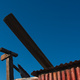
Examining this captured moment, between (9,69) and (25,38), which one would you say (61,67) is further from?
(9,69)

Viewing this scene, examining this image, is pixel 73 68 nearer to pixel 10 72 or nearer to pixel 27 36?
pixel 27 36

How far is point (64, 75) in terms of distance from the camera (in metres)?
8.66

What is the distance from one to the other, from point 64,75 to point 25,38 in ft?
9.12

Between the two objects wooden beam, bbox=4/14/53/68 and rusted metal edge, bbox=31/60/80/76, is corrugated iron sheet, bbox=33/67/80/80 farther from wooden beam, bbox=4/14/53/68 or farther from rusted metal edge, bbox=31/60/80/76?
wooden beam, bbox=4/14/53/68

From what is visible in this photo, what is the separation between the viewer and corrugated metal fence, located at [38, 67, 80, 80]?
8.30 m

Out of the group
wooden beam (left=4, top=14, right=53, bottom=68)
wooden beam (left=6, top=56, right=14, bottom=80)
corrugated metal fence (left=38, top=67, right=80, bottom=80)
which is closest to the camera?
corrugated metal fence (left=38, top=67, right=80, bottom=80)

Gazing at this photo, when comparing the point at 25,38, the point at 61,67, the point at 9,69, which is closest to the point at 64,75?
the point at 61,67

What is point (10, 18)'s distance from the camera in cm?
936

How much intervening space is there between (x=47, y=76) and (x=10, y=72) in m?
2.70

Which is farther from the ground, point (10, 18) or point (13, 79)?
point (10, 18)

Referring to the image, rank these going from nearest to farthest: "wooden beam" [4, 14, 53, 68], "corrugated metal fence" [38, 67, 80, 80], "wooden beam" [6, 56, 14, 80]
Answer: "corrugated metal fence" [38, 67, 80, 80]
"wooden beam" [4, 14, 53, 68]
"wooden beam" [6, 56, 14, 80]

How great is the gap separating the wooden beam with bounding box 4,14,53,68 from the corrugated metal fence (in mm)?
1546

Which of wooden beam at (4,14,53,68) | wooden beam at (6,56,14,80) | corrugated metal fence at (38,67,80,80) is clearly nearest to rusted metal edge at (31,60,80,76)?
corrugated metal fence at (38,67,80,80)

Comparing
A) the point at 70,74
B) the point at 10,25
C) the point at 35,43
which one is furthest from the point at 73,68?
the point at 10,25
